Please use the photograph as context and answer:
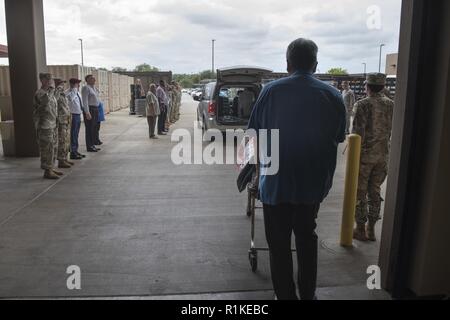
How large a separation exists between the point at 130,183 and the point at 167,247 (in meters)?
3.20

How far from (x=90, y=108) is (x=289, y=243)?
876cm

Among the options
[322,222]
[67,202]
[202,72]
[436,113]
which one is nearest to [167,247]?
[322,222]

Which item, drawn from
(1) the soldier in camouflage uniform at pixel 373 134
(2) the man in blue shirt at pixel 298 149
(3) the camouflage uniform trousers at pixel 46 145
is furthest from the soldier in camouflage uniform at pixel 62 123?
(2) the man in blue shirt at pixel 298 149

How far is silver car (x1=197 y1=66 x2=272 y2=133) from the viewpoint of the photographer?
39.5 feet

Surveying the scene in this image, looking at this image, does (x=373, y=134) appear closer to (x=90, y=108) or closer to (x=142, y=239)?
(x=142, y=239)

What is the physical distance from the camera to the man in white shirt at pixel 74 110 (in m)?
9.41

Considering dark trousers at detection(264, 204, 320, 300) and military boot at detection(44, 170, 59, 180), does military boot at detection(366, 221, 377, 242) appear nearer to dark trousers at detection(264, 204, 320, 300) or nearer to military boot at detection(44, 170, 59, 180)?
dark trousers at detection(264, 204, 320, 300)

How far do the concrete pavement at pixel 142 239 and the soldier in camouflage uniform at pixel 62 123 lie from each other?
1.86ft

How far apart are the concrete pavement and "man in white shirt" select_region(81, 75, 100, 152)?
7.94 ft

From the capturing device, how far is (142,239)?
4.92 meters

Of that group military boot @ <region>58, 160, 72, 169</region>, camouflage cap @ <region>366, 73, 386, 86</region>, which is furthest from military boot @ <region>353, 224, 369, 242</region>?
military boot @ <region>58, 160, 72, 169</region>

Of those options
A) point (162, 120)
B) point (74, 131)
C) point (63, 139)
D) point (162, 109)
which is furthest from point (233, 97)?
point (63, 139)

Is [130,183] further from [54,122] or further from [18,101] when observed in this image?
[18,101]

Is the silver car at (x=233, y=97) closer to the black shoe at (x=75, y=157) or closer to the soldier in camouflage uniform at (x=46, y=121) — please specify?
the black shoe at (x=75, y=157)
